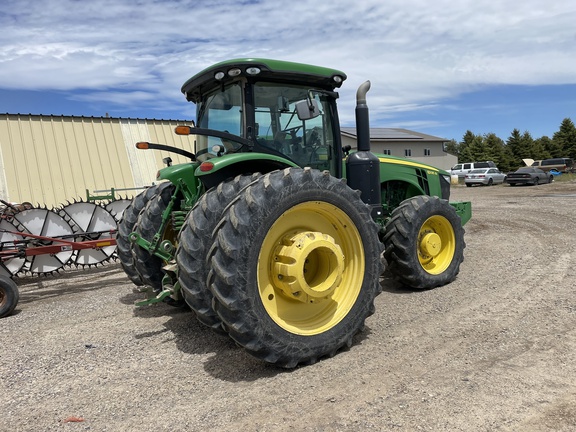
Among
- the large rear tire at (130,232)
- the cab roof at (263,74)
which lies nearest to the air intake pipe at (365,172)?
the cab roof at (263,74)

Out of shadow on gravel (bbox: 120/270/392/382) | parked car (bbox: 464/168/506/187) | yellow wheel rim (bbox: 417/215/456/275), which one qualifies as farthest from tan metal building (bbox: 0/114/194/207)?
parked car (bbox: 464/168/506/187)

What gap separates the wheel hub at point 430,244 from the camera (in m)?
5.77

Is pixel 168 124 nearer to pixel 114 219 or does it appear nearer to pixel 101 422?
pixel 114 219

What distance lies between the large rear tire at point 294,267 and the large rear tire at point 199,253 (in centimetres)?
24

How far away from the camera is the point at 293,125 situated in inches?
182

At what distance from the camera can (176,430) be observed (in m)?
2.80

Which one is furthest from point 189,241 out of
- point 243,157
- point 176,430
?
point 176,430

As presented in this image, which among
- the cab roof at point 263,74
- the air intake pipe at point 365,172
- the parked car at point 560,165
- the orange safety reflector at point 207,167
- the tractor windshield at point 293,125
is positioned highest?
the cab roof at point 263,74

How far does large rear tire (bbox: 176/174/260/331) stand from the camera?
349cm

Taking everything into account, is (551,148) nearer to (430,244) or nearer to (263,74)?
(430,244)

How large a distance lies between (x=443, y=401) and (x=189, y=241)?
2.05 m

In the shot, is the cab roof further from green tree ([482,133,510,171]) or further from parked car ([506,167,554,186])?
green tree ([482,133,510,171])

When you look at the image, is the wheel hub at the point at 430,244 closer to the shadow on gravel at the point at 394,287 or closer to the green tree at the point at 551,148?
the shadow on gravel at the point at 394,287

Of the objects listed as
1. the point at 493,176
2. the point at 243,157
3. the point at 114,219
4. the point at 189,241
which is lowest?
the point at 493,176
